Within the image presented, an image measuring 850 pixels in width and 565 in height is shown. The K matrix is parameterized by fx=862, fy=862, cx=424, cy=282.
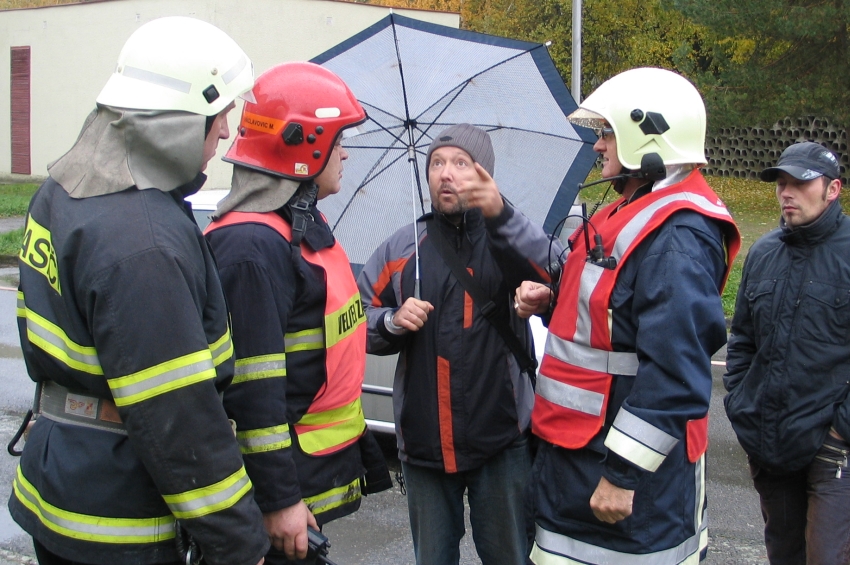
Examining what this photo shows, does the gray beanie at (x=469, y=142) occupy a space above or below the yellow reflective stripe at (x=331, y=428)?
above

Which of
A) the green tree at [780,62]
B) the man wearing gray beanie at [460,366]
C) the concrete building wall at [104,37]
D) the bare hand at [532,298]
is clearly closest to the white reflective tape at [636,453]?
the bare hand at [532,298]

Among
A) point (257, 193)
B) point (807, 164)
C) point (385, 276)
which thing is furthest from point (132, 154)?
point (807, 164)

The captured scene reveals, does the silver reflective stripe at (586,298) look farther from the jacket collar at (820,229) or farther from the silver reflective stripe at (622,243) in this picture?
the jacket collar at (820,229)

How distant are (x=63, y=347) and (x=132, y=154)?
18.6 inches

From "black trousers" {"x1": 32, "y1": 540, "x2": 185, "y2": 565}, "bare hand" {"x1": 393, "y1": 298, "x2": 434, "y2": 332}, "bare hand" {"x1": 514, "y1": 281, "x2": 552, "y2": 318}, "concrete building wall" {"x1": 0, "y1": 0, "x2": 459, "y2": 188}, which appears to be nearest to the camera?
"black trousers" {"x1": 32, "y1": 540, "x2": 185, "y2": 565}

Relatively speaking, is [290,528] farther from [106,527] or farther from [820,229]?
[820,229]

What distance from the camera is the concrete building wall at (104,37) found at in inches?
883

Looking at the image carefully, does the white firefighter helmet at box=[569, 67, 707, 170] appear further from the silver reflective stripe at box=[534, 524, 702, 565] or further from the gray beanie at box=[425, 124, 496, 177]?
the silver reflective stripe at box=[534, 524, 702, 565]

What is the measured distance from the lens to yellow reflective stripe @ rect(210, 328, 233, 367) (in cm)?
208

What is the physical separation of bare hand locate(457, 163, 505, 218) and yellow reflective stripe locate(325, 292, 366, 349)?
52cm

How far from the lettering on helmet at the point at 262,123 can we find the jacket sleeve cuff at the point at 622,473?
1.34m

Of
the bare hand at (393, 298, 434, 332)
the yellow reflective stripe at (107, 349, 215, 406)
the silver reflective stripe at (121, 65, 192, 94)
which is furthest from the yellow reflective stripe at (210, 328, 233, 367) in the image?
the bare hand at (393, 298, 434, 332)

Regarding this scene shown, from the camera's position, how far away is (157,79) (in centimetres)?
205

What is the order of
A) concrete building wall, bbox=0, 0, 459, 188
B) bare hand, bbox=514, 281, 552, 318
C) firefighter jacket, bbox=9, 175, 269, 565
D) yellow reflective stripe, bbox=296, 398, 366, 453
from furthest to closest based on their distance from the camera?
concrete building wall, bbox=0, 0, 459, 188 → bare hand, bbox=514, 281, 552, 318 → yellow reflective stripe, bbox=296, 398, 366, 453 → firefighter jacket, bbox=9, 175, 269, 565
